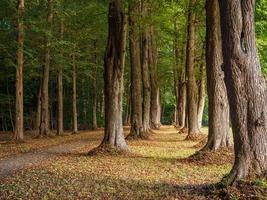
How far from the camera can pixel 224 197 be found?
28.7 ft

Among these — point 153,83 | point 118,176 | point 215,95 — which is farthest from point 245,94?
point 153,83

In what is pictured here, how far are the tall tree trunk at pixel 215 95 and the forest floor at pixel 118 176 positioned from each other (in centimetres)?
56

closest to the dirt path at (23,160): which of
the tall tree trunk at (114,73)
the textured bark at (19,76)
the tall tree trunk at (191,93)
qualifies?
the tall tree trunk at (114,73)

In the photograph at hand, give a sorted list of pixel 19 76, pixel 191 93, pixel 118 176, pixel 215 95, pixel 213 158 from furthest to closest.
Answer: pixel 191 93 → pixel 19 76 → pixel 215 95 → pixel 213 158 → pixel 118 176

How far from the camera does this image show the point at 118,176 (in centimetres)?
1227

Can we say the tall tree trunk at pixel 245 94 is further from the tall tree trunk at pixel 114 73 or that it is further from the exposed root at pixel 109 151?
the tall tree trunk at pixel 114 73

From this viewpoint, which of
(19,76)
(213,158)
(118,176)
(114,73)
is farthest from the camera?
(19,76)

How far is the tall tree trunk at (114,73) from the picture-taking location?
17.9 meters

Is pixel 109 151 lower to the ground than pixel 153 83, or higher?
lower

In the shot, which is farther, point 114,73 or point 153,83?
point 153,83

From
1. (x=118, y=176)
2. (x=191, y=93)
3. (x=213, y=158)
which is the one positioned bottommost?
(x=118, y=176)

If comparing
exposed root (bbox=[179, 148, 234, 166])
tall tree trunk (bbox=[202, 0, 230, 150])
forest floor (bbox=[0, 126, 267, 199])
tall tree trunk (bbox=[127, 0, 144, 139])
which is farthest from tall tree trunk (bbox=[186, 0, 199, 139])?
exposed root (bbox=[179, 148, 234, 166])

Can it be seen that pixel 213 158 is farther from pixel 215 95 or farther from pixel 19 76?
pixel 19 76

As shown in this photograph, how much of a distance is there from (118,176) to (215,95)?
5587 millimetres
